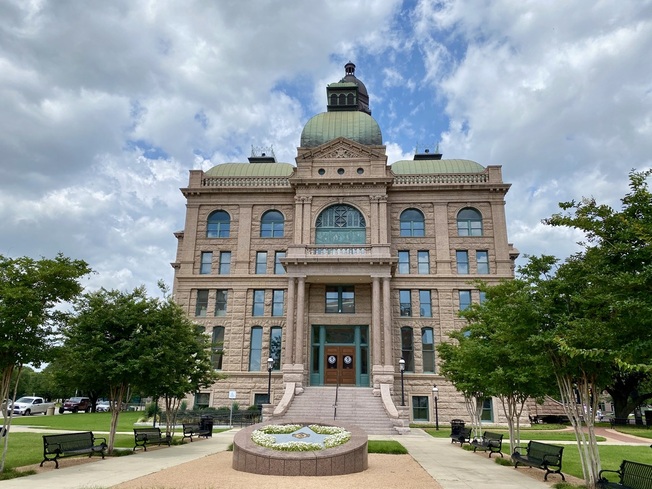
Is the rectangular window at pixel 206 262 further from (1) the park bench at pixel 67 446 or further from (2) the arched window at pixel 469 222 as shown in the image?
(1) the park bench at pixel 67 446

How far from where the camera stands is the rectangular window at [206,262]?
40.3 m

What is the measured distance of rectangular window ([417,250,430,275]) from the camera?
39216mm

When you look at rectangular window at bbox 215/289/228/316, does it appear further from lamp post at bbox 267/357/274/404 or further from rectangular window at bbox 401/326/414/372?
rectangular window at bbox 401/326/414/372

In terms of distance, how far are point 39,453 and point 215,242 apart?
79.9 feet

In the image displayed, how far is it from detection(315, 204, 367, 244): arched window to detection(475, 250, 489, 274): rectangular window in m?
9.29

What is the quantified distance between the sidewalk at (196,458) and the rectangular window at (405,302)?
17085 mm

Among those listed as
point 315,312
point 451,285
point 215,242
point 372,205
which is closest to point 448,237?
point 451,285

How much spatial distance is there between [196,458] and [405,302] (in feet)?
Answer: 79.3

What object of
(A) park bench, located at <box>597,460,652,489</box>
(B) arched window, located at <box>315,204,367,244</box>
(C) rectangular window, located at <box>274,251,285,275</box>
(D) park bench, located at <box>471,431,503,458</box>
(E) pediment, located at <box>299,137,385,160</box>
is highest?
(E) pediment, located at <box>299,137,385,160</box>

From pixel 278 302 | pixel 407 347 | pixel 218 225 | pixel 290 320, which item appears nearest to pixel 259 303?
pixel 278 302

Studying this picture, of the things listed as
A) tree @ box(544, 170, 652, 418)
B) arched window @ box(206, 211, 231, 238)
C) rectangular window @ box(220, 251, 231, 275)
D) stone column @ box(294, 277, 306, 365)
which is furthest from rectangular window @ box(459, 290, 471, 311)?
tree @ box(544, 170, 652, 418)

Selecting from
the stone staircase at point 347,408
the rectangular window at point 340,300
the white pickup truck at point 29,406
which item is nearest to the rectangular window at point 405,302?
the rectangular window at point 340,300

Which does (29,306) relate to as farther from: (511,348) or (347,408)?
(347,408)

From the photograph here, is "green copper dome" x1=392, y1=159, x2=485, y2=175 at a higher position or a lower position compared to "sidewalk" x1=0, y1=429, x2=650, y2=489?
higher
